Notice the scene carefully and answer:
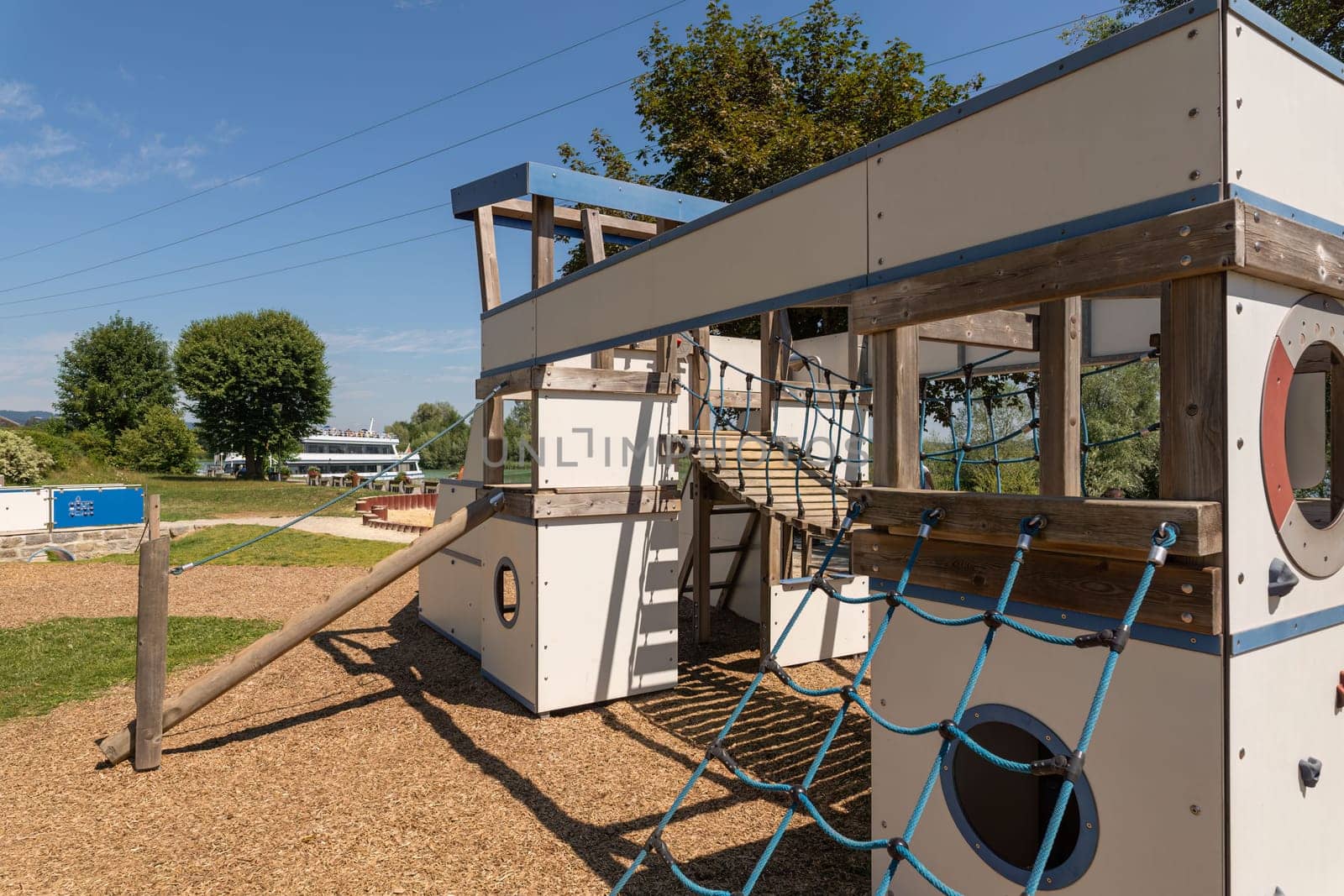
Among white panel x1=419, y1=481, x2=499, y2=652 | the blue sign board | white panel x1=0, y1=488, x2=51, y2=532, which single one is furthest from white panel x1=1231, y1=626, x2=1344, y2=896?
white panel x1=0, y1=488, x2=51, y2=532

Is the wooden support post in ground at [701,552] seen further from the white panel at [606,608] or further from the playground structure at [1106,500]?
the playground structure at [1106,500]

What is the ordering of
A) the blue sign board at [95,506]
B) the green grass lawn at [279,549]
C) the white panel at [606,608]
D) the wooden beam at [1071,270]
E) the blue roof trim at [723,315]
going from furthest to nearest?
the blue sign board at [95,506] < the green grass lawn at [279,549] < the white panel at [606,608] < the blue roof trim at [723,315] < the wooden beam at [1071,270]

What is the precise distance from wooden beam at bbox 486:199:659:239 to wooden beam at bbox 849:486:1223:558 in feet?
16.5

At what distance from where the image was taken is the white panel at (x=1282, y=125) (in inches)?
81.3

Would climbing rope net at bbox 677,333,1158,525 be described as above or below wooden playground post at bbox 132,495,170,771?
above

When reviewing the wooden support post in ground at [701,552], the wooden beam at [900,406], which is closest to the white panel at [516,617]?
the wooden support post in ground at [701,552]

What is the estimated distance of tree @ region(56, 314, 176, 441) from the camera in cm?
4097

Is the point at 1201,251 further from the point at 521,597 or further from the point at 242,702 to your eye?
the point at 242,702

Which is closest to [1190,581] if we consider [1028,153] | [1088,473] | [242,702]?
[1028,153]

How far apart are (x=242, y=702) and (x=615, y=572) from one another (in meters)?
3.21

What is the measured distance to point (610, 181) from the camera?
22.7 feet

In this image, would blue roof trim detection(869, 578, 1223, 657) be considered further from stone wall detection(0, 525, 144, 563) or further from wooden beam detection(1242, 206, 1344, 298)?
stone wall detection(0, 525, 144, 563)

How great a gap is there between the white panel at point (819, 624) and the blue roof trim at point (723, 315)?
2955mm

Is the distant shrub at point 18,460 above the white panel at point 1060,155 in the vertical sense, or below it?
below
